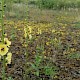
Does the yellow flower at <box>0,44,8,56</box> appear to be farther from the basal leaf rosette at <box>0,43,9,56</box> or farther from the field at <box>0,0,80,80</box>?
the field at <box>0,0,80,80</box>

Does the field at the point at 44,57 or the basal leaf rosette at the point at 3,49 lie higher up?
the basal leaf rosette at the point at 3,49

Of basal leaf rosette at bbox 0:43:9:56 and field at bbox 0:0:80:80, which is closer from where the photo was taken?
basal leaf rosette at bbox 0:43:9:56

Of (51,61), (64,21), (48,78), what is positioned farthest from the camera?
(64,21)

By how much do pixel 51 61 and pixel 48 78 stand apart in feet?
2.65

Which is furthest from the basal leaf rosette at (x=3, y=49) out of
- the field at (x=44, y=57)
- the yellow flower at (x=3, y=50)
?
the field at (x=44, y=57)

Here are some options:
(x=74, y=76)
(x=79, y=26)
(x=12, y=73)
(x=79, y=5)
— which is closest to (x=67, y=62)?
(x=74, y=76)

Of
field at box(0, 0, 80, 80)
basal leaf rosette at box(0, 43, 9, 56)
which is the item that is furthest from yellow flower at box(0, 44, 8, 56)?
field at box(0, 0, 80, 80)

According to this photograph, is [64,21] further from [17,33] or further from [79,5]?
[79,5]

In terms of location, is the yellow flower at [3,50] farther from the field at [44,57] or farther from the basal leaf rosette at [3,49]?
the field at [44,57]

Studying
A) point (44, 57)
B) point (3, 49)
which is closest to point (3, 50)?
point (3, 49)

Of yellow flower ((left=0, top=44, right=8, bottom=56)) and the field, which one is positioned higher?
yellow flower ((left=0, top=44, right=8, bottom=56))

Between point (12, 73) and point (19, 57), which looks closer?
point (12, 73)

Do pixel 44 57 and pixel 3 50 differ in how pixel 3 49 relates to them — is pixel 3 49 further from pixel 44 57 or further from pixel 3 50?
pixel 44 57

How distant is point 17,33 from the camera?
8.31 metres
